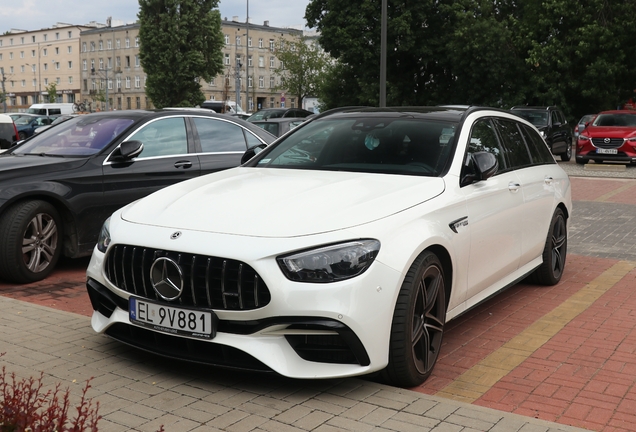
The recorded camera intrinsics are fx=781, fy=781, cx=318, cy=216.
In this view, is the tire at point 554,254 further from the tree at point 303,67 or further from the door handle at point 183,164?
the tree at point 303,67

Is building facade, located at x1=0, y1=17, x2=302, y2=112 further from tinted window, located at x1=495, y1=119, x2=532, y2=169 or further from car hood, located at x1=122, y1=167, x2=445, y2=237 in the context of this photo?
car hood, located at x1=122, y1=167, x2=445, y2=237

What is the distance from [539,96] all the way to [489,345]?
35800 millimetres

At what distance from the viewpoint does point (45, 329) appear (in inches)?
213

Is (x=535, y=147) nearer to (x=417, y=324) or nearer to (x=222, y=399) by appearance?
(x=417, y=324)

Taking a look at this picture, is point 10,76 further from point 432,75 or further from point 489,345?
point 489,345

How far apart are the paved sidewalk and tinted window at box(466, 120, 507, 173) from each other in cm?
197

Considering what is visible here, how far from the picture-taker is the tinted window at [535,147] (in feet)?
22.4

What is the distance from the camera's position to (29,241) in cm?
698

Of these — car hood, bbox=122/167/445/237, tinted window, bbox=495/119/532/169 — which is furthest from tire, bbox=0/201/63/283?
tinted window, bbox=495/119/532/169

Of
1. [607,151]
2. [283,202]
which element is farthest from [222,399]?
[607,151]

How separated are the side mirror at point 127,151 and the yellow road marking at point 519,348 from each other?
398cm

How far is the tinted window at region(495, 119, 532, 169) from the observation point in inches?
245

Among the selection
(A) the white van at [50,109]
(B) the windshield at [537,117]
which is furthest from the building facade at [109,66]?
(B) the windshield at [537,117]

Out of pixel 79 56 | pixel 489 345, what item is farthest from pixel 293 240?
pixel 79 56
